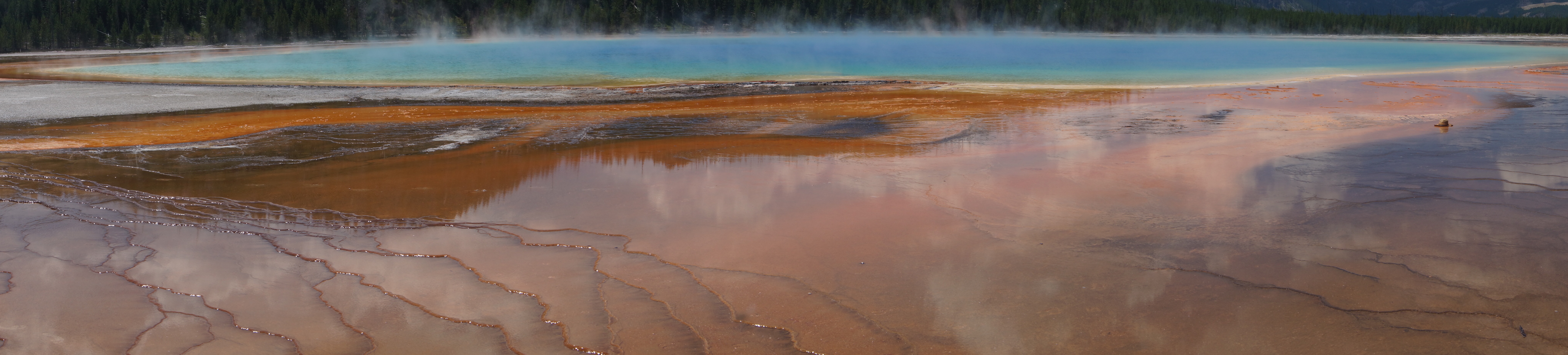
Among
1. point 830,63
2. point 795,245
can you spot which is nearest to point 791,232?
point 795,245

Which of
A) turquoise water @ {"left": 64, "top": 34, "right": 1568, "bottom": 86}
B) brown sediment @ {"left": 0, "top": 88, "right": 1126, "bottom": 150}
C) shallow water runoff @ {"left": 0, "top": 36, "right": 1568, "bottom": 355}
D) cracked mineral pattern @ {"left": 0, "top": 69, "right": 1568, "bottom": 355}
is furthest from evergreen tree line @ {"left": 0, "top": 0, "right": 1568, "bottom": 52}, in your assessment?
cracked mineral pattern @ {"left": 0, "top": 69, "right": 1568, "bottom": 355}

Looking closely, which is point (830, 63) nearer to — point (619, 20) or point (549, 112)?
point (549, 112)

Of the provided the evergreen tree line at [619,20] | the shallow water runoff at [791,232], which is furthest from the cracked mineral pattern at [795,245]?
the evergreen tree line at [619,20]

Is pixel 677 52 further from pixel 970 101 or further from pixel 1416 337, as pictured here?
pixel 1416 337

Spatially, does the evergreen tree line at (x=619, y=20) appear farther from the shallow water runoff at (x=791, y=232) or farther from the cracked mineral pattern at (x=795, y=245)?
the cracked mineral pattern at (x=795, y=245)

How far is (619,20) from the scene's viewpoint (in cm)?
6153

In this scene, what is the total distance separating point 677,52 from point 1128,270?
107 ft

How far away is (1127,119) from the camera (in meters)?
10.1

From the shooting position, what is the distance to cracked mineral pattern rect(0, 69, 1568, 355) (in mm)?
3273

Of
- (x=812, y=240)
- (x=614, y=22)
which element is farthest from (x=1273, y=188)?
(x=614, y=22)

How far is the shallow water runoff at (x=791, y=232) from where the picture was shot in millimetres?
3295

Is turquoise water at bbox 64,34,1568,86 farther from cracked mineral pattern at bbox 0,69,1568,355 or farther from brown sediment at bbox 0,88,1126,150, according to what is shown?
cracked mineral pattern at bbox 0,69,1568,355

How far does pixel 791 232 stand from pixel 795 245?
0.26 m

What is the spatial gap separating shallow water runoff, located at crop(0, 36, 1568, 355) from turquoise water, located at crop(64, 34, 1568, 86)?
9067mm
